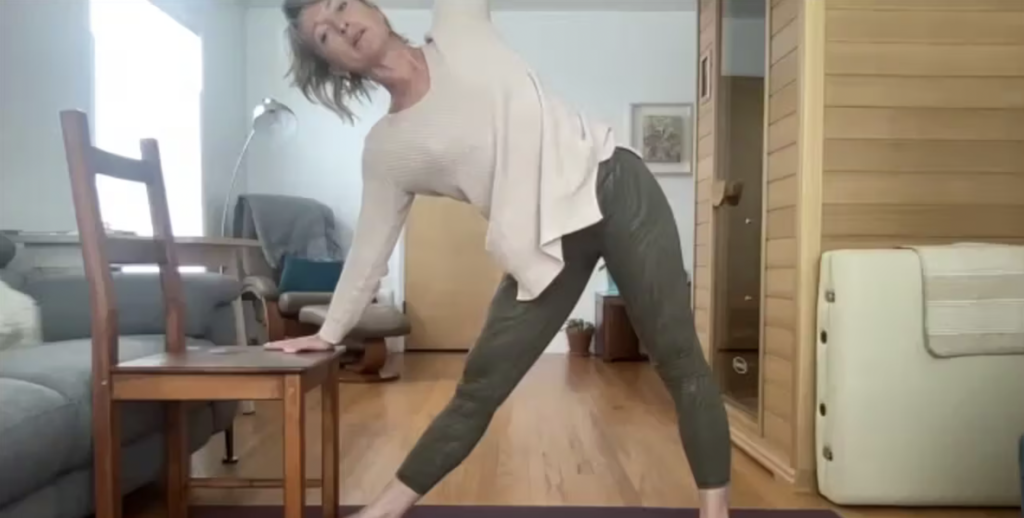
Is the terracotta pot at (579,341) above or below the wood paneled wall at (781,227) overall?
below

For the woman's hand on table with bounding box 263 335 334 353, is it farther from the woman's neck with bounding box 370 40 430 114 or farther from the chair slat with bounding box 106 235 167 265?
the woman's neck with bounding box 370 40 430 114

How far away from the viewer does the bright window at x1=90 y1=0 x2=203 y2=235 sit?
4.21 metres

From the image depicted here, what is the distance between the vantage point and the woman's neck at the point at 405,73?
5.11ft

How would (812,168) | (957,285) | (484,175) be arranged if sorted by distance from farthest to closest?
(812,168) < (957,285) < (484,175)

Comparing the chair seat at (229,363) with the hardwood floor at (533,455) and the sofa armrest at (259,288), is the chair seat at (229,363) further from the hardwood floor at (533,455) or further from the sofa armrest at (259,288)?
the sofa armrest at (259,288)

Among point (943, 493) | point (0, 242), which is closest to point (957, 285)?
point (943, 493)

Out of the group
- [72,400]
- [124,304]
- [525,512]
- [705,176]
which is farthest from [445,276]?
[72,400]

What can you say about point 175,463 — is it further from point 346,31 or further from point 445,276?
point 445,276

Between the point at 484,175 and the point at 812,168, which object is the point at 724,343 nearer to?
the point at 812,168

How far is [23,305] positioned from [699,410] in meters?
1.68

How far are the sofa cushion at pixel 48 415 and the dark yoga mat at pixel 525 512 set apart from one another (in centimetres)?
27

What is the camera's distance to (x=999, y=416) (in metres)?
2.18

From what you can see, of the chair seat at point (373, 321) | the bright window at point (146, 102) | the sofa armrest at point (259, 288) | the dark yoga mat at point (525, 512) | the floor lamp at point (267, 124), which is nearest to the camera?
the dark yoga mat at point (525, 512)

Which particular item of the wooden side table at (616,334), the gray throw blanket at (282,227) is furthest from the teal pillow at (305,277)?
the wooden side table at (616,334)
